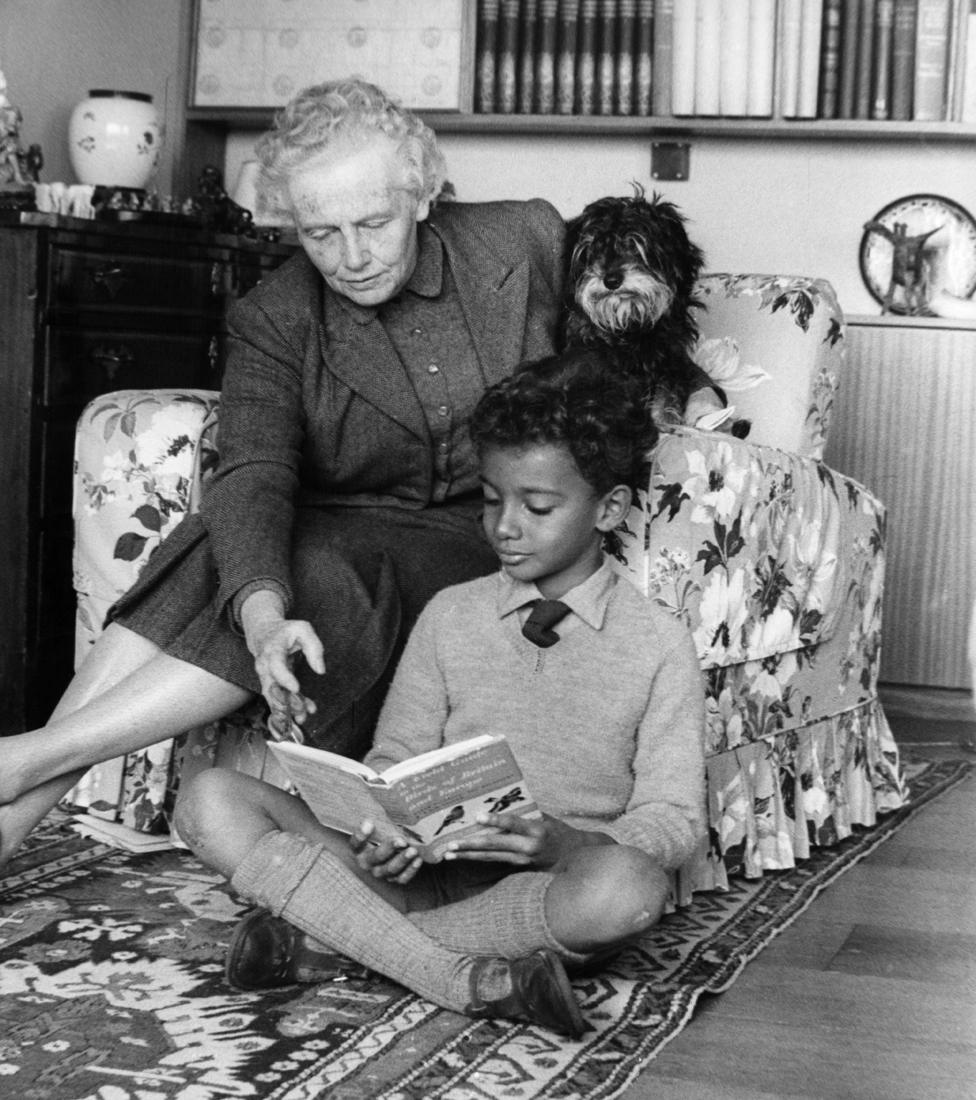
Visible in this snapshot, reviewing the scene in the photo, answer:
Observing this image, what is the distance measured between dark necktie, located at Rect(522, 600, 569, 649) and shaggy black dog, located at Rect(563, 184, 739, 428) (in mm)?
421

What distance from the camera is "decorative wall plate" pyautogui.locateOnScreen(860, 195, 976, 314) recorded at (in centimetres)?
362

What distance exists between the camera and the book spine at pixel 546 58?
3.62 metres

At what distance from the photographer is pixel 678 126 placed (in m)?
3.63

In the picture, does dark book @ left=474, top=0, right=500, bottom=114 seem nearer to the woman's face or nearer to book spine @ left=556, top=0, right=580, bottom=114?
book spine @ left=556, top=0, right=580, bottom=114

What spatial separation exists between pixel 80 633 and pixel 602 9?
1.90 meters

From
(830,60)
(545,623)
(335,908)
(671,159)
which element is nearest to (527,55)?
(671,159)

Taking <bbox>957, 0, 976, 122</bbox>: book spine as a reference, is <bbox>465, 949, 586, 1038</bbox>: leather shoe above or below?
below

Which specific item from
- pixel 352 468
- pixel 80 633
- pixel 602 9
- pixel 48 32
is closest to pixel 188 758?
pixel 80 633

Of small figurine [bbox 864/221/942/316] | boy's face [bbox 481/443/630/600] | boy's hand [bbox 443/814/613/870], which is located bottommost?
boy's hand [bbox 443/814/613/870]

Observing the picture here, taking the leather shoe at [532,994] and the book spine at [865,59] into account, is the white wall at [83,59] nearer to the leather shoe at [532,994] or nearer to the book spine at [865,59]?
the book spine at [865,59]

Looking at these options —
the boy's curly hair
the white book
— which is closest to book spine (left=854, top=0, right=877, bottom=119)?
the white book

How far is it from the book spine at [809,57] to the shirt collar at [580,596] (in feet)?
6.54

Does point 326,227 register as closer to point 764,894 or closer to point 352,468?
point 352,468

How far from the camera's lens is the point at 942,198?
3680 millimetres
